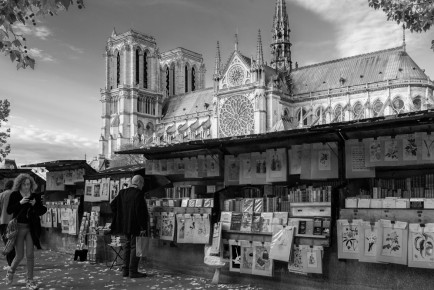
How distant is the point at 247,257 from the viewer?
28.6 feet

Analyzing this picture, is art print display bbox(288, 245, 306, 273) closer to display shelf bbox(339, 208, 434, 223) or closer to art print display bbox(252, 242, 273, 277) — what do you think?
art print display bbox(252, 242, 273, 277)

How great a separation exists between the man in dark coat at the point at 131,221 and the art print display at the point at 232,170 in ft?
5.96

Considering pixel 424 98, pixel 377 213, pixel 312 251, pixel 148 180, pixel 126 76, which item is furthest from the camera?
pixel 126 76

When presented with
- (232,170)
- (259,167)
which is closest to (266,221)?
(259,167)

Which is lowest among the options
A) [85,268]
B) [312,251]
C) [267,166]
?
[85,268]

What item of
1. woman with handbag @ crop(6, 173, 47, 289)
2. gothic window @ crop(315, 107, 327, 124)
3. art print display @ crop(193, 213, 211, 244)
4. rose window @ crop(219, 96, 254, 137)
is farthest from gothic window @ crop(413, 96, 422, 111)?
woman with handbag @ crop(6, 173, 47, 289)

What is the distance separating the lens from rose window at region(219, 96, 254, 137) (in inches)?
2719

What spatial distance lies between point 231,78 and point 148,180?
203 ft

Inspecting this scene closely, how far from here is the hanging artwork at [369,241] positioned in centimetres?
712

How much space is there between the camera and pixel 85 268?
34.7ft

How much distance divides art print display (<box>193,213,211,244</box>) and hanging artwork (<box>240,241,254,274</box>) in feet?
3.05

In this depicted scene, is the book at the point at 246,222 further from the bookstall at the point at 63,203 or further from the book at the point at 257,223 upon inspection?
the bookstall at the point at 63,203

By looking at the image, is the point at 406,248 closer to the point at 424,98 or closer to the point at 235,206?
the point at 235,206

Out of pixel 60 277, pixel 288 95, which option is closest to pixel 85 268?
pixel 60 277
